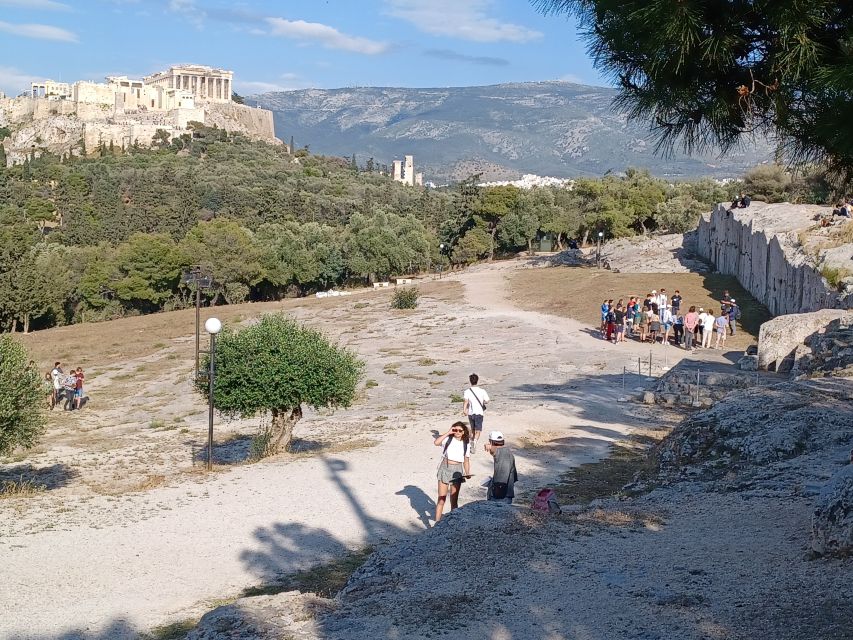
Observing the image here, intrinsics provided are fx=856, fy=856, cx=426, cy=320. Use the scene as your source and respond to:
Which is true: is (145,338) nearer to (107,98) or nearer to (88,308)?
(88,308)

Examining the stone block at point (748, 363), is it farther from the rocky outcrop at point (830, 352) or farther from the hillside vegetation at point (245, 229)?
the hillside vegetation at point (245, 229)

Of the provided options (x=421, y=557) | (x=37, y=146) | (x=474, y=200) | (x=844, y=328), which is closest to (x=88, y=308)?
(x=474, y=200)

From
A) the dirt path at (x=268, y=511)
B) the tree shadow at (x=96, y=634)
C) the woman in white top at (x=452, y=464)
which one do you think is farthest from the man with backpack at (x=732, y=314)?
the tree shadow at (x=96, y=634)

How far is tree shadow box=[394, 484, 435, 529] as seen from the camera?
39.8 ft

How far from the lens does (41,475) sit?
16.7 meters

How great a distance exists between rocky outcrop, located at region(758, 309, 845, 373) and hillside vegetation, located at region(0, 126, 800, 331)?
3324cm

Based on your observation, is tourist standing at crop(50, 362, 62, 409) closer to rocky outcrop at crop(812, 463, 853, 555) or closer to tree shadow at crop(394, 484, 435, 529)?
tree shadow at crop(394, 484, 435, 529)

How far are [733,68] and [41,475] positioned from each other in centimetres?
1490

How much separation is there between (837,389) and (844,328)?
6.84 meters

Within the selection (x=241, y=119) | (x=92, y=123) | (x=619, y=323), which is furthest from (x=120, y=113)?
(x=619, y=323)

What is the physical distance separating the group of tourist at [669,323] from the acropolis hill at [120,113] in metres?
111

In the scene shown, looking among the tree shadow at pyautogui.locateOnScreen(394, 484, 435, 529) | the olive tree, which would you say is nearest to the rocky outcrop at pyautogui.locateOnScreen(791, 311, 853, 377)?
the tree shadow at pyautogui.locateOnScreen(394, 484, 435, 529)

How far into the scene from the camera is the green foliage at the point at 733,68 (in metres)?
6.04

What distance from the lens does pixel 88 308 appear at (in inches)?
2280
